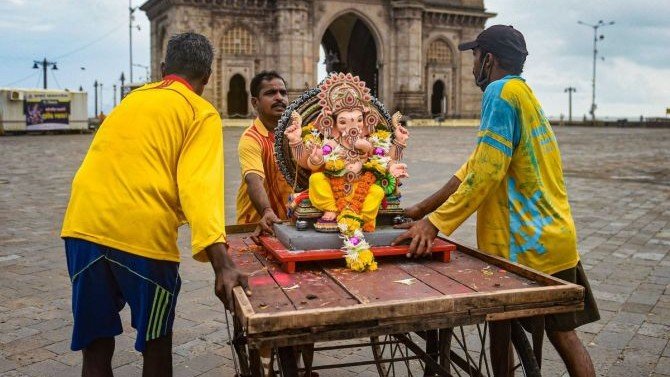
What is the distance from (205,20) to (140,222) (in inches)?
1522

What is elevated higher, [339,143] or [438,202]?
[339,143]

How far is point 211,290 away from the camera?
19.2ft

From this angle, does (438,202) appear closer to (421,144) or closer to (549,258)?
(549,258)

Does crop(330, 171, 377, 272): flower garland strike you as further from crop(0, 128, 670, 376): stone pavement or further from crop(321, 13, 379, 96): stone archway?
crop(321, 13, 379, 96): stone archway

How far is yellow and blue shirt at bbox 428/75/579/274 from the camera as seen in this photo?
283cm

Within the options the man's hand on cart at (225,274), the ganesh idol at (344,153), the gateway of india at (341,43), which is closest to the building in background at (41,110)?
the gateway of india at (341,43)

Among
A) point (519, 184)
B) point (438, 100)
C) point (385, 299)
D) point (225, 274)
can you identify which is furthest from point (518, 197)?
point (438, 100)

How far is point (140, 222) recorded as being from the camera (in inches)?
98.3

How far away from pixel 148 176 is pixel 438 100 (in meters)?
48.9

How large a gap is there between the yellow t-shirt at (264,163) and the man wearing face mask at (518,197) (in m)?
1.25

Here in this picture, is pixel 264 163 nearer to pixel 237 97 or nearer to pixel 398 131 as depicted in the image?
pixel 398 131

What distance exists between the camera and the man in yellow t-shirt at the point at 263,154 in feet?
12.6

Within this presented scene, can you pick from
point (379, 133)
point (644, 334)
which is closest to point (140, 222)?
point (379, 133)

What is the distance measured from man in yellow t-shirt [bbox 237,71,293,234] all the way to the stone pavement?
1.07 m
